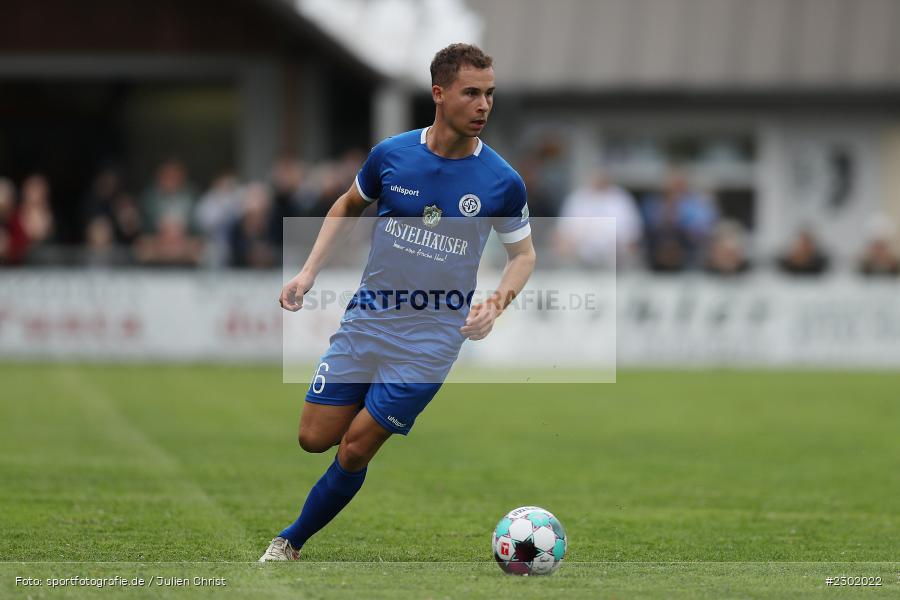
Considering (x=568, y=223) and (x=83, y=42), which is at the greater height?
(x=83, y=42)

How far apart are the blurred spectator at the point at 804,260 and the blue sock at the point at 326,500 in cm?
1341

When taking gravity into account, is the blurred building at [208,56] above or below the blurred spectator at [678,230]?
above

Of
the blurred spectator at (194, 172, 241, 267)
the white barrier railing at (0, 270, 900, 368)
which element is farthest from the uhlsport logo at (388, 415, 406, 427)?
the blurred spectator at (194, 172, 241, 267)

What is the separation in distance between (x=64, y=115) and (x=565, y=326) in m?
14.4

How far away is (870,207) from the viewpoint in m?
24.8

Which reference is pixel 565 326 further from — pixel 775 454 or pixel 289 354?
pixel 775 454

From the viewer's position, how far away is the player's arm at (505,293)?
271 inches

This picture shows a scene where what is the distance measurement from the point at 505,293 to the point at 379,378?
709mm

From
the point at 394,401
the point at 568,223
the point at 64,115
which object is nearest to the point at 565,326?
the point at 568,223

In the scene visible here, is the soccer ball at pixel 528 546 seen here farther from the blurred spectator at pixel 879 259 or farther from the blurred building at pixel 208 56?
the blurred building at pixel 208 56

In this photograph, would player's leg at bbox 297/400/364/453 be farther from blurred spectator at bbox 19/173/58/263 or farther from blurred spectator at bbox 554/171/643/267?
blurred spectator at bbox 19/173/58/263

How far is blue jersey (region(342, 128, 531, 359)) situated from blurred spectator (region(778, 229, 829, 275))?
42.9 feet

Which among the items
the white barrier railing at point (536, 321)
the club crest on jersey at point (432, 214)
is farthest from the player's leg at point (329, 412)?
the white barrier railing at point (536, 321)

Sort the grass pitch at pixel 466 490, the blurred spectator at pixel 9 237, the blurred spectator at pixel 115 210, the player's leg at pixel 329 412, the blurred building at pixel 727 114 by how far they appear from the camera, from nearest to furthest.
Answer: the grass pitch at pixel 466 490, the player's leg at pixel 329 412, the blurred spectator at pixel 9 237, the blurred spectator at pixel 115 210, the blurred building at pixel 727 114
